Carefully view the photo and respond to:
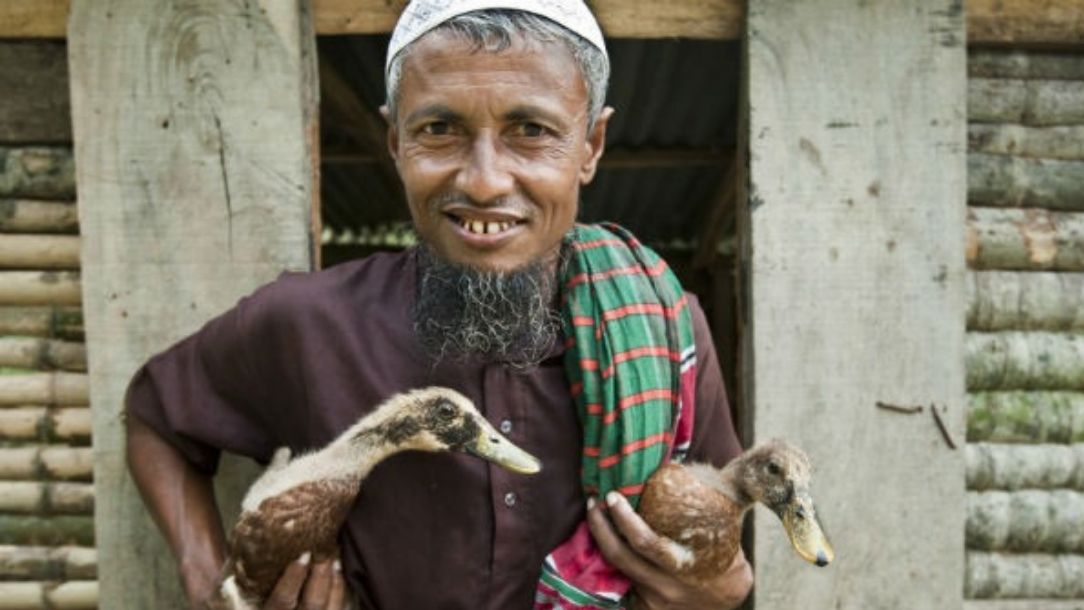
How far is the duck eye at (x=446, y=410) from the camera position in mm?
2047

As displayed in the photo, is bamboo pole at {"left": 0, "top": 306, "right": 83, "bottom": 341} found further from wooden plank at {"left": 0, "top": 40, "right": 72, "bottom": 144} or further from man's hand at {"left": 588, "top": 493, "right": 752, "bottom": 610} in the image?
man's hand at {"left": 588, "top": 493, "right": 752, "bottom": 610}

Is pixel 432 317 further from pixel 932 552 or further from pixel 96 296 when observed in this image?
pixel 932 552

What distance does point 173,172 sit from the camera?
2691 mm

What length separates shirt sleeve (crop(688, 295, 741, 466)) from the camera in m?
2.43

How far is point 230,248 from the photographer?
106 inches

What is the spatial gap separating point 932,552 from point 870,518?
0.22 m

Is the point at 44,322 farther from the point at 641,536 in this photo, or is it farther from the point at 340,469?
the point at 641,536

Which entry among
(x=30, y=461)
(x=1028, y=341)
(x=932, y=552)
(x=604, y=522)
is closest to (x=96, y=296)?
(x=30, y=461)

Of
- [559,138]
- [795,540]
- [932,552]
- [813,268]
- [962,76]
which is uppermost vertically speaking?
[962,76]

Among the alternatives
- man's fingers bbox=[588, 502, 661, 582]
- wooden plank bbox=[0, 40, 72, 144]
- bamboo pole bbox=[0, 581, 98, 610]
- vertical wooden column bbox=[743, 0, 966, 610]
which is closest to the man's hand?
man's fingers bbox=[588, 502, 661, 582]

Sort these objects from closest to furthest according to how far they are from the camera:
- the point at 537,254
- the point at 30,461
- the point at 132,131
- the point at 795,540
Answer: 1. the point at 795,540
2. the point at 537,254
3. the point at 132,131
4. the point at 30,461

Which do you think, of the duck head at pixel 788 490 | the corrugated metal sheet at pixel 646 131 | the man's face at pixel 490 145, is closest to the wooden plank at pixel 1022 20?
the corrugated metal sheet at pixel 646 131

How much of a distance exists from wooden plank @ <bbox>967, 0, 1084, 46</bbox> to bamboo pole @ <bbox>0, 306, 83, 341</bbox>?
294 centimetres

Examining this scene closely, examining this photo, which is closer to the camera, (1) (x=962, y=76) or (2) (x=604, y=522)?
(2) (x=604, y=522)
